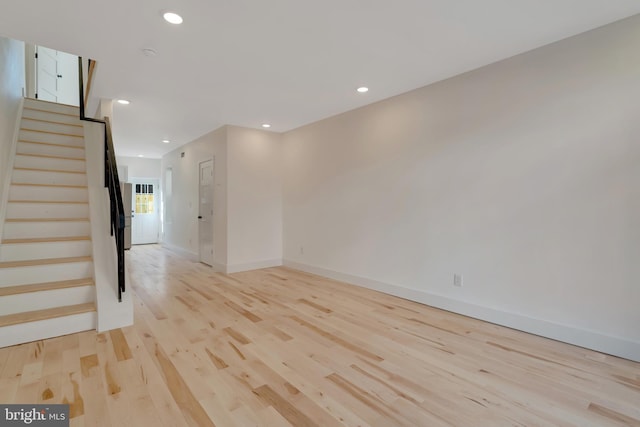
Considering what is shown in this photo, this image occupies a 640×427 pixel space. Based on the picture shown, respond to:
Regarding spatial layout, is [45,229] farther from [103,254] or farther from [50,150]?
[50,150]

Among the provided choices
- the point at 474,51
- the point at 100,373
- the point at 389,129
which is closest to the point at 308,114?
the point at 389,129

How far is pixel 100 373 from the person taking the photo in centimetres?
204

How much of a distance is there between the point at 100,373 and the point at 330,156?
3.89 meters

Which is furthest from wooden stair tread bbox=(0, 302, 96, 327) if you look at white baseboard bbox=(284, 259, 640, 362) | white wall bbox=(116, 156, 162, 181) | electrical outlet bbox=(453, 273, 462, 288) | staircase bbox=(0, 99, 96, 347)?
white wall bbox=(116, 156, 162, 181)

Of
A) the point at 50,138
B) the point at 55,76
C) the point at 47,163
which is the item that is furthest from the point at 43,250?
the point at 55,76

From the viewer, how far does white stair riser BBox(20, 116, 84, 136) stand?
13.5 feet

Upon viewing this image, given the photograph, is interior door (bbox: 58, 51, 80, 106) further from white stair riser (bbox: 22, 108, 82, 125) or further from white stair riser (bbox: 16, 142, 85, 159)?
white stair riser (bbox: 16, 142, 85, 159)

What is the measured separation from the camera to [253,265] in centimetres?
540

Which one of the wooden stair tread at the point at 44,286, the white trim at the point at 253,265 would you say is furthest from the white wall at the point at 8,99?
the white trim at the point at 253,265

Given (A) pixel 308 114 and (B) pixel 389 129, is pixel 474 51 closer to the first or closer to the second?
(B) pixel 389 129

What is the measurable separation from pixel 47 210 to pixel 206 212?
2.68m

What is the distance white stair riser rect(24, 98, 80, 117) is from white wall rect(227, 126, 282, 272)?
2.43 meters

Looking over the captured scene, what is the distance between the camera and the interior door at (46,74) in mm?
5773

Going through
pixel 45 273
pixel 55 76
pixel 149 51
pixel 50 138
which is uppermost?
pixel 55 76
